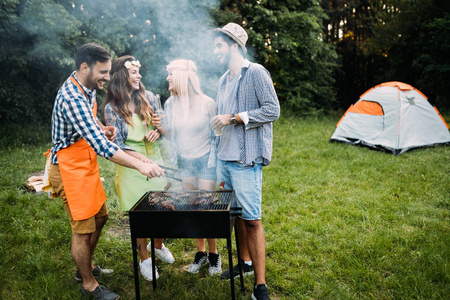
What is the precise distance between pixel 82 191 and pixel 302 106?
10.6 meters

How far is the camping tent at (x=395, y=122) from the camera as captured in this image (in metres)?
7.07

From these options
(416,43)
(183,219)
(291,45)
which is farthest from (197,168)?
(416,43)

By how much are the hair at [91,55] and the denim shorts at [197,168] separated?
1122 mm

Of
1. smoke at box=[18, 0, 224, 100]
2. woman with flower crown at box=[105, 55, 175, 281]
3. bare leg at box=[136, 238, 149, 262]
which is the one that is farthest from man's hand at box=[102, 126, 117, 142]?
smoke at box=[18, 0, 224, 100]

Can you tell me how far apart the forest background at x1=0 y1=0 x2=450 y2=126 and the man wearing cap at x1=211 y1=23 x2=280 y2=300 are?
198 cm

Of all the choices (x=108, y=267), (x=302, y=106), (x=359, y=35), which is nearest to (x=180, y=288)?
(x=108, y=267)

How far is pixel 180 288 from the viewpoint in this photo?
113 inches

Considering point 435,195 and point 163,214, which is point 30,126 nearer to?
point 163,214

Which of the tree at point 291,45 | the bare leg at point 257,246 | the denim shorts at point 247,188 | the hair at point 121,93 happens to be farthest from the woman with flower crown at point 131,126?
the tree at point 291,45

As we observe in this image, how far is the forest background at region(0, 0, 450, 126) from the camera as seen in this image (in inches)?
297

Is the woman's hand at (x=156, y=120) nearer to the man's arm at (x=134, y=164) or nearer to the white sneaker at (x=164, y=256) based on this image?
the man's arm at (x=134, y=164)

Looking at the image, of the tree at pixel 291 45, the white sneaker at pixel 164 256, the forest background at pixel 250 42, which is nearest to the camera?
the white sneaker at pixel 164 256

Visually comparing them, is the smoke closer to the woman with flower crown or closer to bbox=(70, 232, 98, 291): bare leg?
the woman with flower crown

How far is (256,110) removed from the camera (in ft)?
8.34
